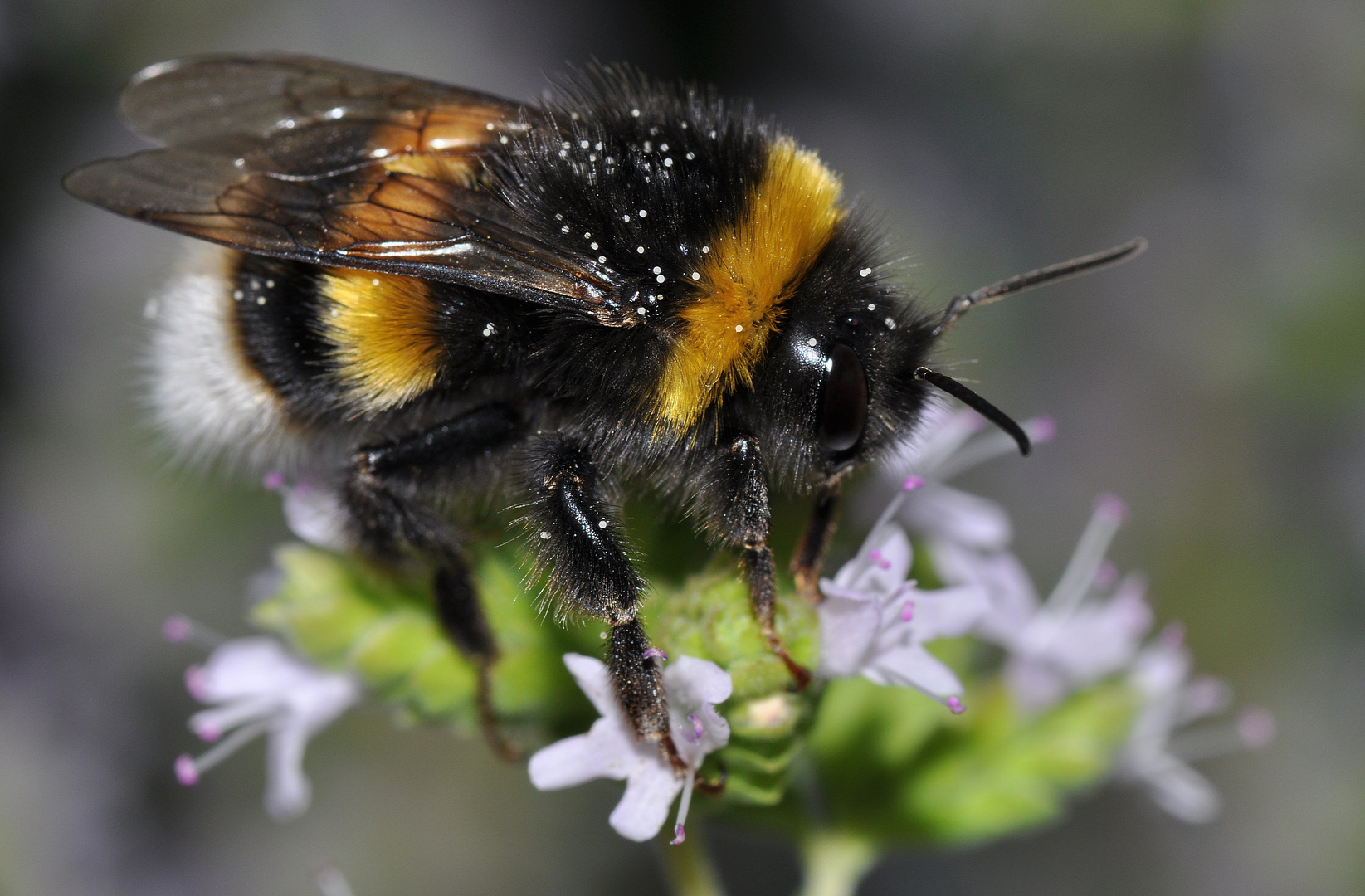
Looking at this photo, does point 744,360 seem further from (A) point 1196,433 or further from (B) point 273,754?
(A) point 1196,433

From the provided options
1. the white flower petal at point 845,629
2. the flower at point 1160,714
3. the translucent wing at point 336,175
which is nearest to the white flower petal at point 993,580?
the flower at point 1160,714

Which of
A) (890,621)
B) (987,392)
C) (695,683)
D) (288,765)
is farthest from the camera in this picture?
(987,392)

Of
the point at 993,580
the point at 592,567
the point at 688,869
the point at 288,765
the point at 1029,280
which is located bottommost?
the point at 288,765

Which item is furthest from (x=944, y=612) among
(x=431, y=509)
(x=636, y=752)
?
(x=431, y=509)

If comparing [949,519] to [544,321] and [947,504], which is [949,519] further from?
[544,321]

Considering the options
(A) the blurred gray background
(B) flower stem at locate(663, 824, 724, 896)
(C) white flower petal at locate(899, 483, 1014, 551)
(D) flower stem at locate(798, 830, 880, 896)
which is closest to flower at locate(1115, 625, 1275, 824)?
(C) white flower petal at locate(899, 483, 1014, 551)

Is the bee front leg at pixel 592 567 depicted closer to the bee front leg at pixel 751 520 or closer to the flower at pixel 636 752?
the flower at pixel 636 752

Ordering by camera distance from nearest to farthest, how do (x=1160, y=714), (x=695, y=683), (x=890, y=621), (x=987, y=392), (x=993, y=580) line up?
(x=695, y=683), (x=890, y=621), (x=993, y=580), (x=1160, y=714), (x=987, y=392)
